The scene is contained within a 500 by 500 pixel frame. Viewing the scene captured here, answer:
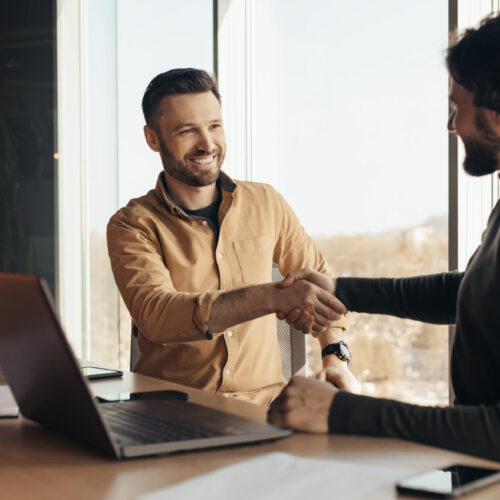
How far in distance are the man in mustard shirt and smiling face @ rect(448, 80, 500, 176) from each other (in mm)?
571

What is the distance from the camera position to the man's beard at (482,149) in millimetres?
1506

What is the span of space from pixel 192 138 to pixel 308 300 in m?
0.68

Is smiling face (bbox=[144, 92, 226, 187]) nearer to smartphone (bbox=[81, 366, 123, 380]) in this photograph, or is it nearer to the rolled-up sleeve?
the rolled-up sleeve

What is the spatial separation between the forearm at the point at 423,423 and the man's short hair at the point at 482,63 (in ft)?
2.16

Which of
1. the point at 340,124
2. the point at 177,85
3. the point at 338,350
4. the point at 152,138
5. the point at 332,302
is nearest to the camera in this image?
the point at 332,302

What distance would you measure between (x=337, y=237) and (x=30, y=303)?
2.08 metres

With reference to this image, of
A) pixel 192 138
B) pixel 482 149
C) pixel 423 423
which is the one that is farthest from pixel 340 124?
pixel 423 423

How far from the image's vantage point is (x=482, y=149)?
1537mm

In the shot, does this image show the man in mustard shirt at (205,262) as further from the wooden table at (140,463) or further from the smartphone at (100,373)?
the wooden table at (140,463)

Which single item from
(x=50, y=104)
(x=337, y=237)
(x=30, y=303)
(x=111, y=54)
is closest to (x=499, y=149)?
(x=30, y=303)

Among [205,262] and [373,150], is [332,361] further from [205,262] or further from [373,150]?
[373,150]

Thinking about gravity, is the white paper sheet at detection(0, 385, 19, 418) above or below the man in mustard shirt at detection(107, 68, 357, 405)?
below

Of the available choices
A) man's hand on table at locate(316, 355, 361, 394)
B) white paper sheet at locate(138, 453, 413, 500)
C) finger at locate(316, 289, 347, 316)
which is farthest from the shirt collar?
white paper sheet at locate(138, 453, 413, 500)

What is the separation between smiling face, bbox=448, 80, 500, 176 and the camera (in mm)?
1495
